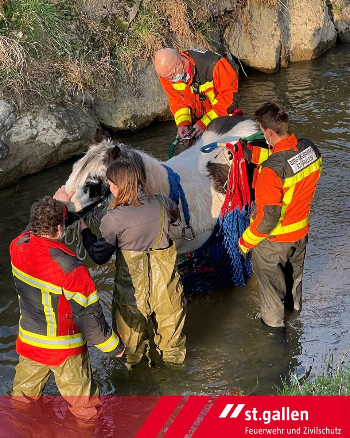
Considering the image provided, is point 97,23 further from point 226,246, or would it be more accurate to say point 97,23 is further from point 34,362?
point 34,362

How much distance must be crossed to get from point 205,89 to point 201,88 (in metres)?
0.04

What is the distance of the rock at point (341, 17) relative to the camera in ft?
40.6

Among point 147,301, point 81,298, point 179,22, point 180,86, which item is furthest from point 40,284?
point 179,22

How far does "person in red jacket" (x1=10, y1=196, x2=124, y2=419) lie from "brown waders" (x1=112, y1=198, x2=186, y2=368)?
0.40 meters

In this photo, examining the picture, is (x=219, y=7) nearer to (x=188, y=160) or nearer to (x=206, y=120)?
(x=206, y=120)

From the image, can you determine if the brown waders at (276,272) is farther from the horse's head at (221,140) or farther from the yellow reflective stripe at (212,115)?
the yellow reflective stripe at (212,115)

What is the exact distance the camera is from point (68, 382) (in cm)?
364

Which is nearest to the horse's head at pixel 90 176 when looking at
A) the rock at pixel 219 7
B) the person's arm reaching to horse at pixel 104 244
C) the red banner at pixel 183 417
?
the person's arm reaching to horse at pixel 104 244

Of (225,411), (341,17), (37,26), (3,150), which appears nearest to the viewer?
(225,411)

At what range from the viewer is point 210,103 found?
5887 millimetres

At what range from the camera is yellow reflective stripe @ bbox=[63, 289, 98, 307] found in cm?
338

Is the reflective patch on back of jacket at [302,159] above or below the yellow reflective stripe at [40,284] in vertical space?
above

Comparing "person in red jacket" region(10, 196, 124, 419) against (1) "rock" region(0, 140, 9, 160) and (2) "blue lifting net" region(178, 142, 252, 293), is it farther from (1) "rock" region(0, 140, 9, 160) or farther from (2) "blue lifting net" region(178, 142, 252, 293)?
(1) "rock" region(0, 140, 9, 160)

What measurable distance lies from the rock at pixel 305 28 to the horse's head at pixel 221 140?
6917mm
